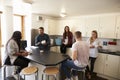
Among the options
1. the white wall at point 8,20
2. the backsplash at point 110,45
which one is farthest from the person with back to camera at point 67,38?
the white wall at point 8,20

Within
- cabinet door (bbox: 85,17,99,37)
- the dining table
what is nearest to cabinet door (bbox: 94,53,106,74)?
cabinet door (bbox: 85,17,99,37)

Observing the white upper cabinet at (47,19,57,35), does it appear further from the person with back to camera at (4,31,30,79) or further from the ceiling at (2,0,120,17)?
the person with back to camera at (4,31,30,79)

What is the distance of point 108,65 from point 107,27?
1.35 meters

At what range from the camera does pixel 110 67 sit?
369cm

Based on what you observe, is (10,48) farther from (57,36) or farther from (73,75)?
(57,36)

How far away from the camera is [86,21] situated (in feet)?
15.1

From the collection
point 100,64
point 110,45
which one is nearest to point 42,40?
point 100,64

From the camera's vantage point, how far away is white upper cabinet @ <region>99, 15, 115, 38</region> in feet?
12.8

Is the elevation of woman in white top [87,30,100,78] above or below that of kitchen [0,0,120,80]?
below

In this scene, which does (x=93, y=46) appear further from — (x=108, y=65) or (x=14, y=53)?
(x=14, y=53)

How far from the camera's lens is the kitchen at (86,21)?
3.20 m

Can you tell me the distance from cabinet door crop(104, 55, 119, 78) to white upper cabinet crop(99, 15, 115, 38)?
Result: 803mm

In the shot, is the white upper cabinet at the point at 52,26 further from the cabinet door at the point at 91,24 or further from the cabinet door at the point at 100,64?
the cabinet door at the point at 100,64

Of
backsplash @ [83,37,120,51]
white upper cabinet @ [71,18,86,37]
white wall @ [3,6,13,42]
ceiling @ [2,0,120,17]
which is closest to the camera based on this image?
ceiling @ [2,0,120,17]
